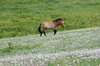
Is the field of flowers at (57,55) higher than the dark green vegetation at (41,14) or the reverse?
higher

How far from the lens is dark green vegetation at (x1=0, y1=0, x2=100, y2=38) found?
43.3m

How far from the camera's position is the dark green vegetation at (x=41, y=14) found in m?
43.3

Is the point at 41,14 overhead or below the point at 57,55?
below

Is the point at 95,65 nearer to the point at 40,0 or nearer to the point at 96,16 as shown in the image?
the point at 96,16

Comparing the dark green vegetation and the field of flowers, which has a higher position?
the field of flowers

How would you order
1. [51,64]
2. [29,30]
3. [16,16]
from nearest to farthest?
[51,64] → [29,30] → [16,16]

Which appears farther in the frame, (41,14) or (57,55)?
(41,14)

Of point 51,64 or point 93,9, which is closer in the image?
point 51,64

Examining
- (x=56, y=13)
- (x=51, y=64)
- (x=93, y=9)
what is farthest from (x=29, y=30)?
(x=51, y=64)

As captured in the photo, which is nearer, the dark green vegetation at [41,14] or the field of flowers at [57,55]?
the field of flowers at [57,55]

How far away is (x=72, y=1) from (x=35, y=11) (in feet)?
60.5

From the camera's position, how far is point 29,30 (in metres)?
41.4

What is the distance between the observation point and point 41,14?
58.5 m

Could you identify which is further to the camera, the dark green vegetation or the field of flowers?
the dark green vegetation
